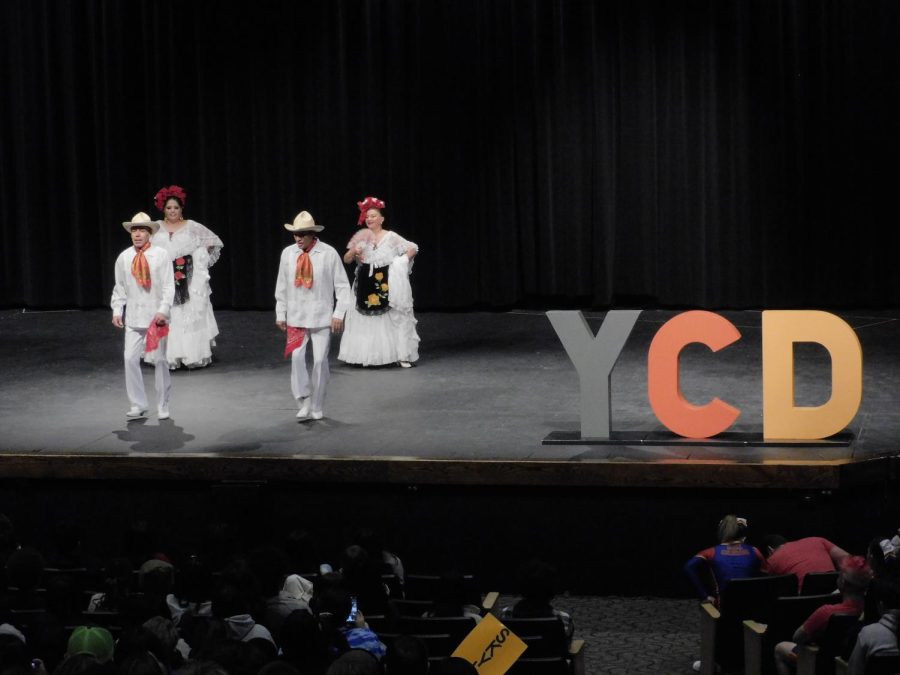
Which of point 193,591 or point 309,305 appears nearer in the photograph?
point 193,591

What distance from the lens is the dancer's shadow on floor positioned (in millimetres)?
9141

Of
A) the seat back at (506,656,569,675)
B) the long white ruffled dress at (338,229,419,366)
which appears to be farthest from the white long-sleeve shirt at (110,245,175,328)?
the seat back at (506,656,569,675)

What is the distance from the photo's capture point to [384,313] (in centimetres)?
1177

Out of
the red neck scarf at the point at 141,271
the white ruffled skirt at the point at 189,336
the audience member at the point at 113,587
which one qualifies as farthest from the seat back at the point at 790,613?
the white ruffled skirt at the point at 189,336

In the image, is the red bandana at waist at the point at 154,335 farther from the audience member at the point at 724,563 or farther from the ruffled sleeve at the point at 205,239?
the audience member at the point at 724,563

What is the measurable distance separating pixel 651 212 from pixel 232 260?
4.35m

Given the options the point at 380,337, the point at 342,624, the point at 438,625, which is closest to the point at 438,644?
the point at 438,625

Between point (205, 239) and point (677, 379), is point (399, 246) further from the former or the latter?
→ point (677, 379)

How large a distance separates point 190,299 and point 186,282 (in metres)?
0.14

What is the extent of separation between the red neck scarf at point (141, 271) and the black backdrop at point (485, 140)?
5.17 meters

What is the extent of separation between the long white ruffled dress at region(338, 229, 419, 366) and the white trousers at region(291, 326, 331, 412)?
176cm

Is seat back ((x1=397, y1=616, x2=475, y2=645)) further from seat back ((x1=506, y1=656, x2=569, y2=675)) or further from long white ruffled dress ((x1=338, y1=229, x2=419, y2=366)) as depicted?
long white ruffled dress ((x1=338, y1=229, x2=419, y2=366))

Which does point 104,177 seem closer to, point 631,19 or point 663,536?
point 631,19

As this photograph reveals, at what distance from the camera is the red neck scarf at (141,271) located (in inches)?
391
